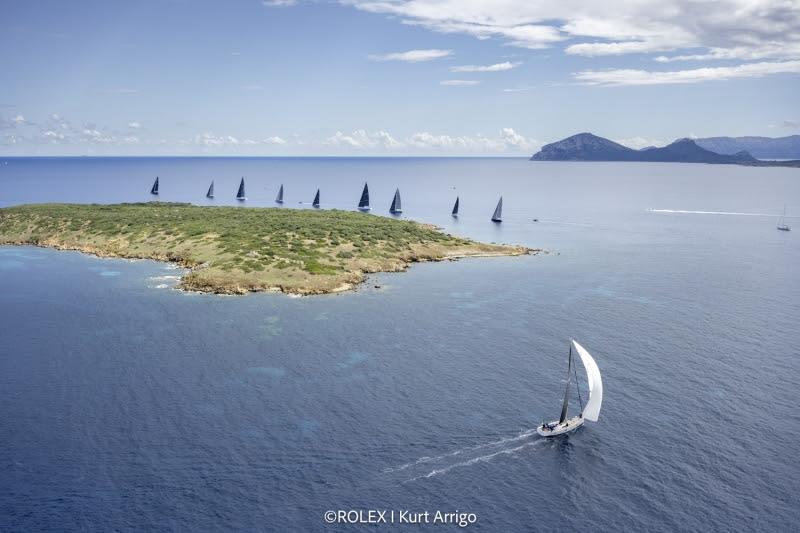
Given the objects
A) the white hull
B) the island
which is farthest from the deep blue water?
the island

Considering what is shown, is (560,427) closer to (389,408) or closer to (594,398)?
(594,398)

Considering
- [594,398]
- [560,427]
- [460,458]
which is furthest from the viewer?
[594,398]

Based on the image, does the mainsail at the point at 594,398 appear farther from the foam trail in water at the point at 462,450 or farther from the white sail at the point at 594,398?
the foam trail in water at the point at 462,450

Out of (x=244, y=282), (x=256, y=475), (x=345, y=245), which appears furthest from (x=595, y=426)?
(x=345, y=245)

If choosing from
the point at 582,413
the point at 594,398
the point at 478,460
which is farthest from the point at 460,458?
the point at 594,398

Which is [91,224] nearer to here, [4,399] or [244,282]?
[244,282]

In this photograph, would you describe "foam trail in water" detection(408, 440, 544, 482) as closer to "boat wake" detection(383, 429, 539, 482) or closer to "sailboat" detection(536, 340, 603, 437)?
"boat wake" detection(383, 429, 539, 482)
